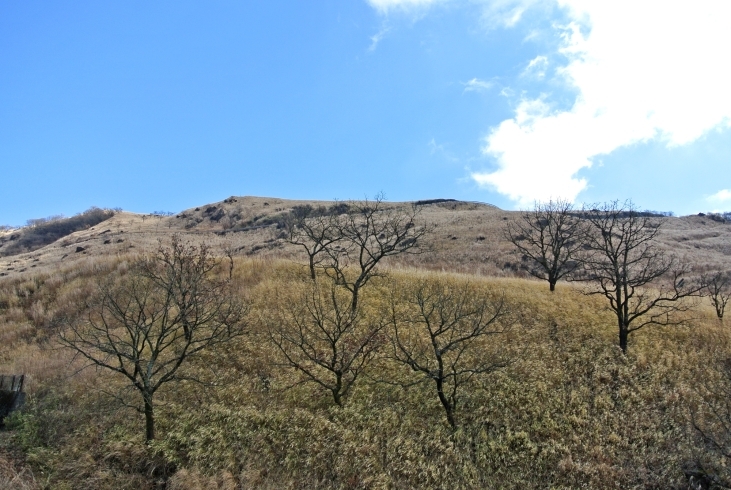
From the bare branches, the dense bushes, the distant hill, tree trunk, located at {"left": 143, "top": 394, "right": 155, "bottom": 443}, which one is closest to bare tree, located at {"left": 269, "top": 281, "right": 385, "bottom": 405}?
the bare branches

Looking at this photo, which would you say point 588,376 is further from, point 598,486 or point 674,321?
point 674,321

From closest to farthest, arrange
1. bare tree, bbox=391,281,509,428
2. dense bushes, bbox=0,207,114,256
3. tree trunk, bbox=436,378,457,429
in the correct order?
tree trunk, bbox=436,378,457,429 < bare tree, bbox=391,281,509,428 < dense bushes, bbox=0,207,114,256

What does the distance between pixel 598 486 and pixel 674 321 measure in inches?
571

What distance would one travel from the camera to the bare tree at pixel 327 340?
17703 mm

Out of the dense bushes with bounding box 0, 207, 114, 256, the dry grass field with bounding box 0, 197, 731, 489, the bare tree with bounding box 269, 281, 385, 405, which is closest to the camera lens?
the dry grass field with bounding box 0, 197, 731, 489

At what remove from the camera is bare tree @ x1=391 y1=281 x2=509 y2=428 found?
1648 centimetres

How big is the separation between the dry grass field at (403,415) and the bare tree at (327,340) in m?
0.34

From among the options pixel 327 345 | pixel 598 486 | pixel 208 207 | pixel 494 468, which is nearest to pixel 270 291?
pixel 327 345

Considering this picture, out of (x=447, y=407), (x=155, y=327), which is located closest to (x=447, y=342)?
(x=447, y=407)

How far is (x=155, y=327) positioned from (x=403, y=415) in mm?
15065

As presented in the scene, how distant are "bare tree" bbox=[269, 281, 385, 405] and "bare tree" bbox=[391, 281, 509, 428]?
5.29 ft

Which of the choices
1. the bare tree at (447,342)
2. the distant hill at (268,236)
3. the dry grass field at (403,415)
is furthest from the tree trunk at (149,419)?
the distant hill at (268,236)

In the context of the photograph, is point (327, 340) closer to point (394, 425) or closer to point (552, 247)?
point (394, 425)

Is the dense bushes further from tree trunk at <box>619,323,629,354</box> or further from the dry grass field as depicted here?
tree trunk at <box>619,323,629,354</box>
